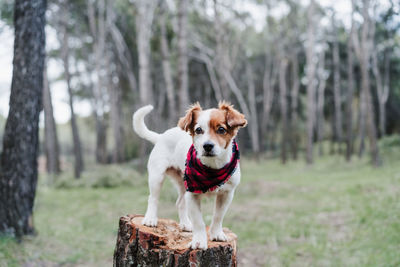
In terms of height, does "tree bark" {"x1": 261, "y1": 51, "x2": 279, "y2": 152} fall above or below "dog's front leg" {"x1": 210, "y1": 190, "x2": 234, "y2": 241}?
above

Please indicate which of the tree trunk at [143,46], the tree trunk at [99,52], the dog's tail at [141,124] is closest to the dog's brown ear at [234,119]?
the dog's tail at [141,124]

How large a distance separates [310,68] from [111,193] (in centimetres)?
1329

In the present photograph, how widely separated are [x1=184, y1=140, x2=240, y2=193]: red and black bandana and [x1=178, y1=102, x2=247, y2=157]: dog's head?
0.20m

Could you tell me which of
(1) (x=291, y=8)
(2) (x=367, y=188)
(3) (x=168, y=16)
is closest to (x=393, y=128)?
(1) (x=291, y=8)

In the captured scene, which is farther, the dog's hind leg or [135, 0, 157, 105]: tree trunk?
[135, 0, 157, 105]: tree trunk

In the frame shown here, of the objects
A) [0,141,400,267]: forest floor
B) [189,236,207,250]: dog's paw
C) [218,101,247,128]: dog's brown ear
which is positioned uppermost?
[218,101,247,128]: dog's brown ear

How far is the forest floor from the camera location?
621 centimetres

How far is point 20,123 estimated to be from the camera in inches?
249

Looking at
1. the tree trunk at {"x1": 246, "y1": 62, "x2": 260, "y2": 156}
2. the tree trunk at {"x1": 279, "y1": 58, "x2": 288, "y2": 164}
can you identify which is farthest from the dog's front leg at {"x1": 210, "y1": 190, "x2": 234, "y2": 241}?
the tree trunk at {"x1": 246, "y1": 62, "x2": 260, "y2": 156}

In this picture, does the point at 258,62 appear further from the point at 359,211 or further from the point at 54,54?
the point at 359,211

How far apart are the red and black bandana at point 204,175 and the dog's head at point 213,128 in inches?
7.8

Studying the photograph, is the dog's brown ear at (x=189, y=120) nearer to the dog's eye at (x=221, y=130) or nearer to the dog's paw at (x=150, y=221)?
the dog's eye at (x=221, y=130)

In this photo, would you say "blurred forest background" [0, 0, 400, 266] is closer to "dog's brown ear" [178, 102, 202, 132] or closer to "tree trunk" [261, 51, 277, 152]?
"tree trunk" [261, 51, 277, 152]

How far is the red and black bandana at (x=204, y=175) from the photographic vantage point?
3176 mm
